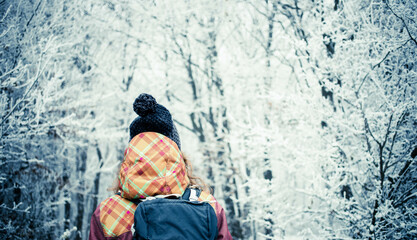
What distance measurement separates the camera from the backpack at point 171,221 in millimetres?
1256

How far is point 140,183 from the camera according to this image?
54.9 inches

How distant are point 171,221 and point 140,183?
29cm

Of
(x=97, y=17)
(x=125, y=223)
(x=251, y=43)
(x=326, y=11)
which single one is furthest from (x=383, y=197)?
(x=97, y=17)

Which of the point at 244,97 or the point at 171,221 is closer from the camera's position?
the point at 171,221

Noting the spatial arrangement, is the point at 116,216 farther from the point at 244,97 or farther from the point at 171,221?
the point at 244,97

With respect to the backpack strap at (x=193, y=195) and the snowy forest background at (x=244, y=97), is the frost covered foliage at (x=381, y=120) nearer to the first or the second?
the snowy forest background at (x=244, y=97)

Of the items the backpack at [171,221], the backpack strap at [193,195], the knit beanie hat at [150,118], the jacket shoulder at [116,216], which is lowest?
the jacket shoulder at [116,216]

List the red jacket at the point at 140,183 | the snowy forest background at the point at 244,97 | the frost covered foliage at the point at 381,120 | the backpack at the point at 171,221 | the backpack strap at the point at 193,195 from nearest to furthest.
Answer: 1. the backpack at the point at 171,221
2. the red jacket at the point at 140,183
3. the backpack strap at the point at 193,195
4. the frost covered foliage at the point at 381,120
5. the snowy forest background at the point at 244,97

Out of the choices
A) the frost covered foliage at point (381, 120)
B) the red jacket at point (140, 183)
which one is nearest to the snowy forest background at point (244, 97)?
the frost covered foliage at point (381, 120)

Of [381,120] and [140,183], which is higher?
[381,120]

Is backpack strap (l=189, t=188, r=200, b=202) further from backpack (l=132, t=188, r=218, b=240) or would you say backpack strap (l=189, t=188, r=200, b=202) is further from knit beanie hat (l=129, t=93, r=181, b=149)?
knit beanie hat (l=129, t=93, r=181, b=149)

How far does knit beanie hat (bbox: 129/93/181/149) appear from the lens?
1.60 meters

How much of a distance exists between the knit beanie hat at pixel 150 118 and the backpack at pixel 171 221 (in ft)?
1.63

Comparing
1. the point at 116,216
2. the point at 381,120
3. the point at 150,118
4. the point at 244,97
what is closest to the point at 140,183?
the point at 116,216
